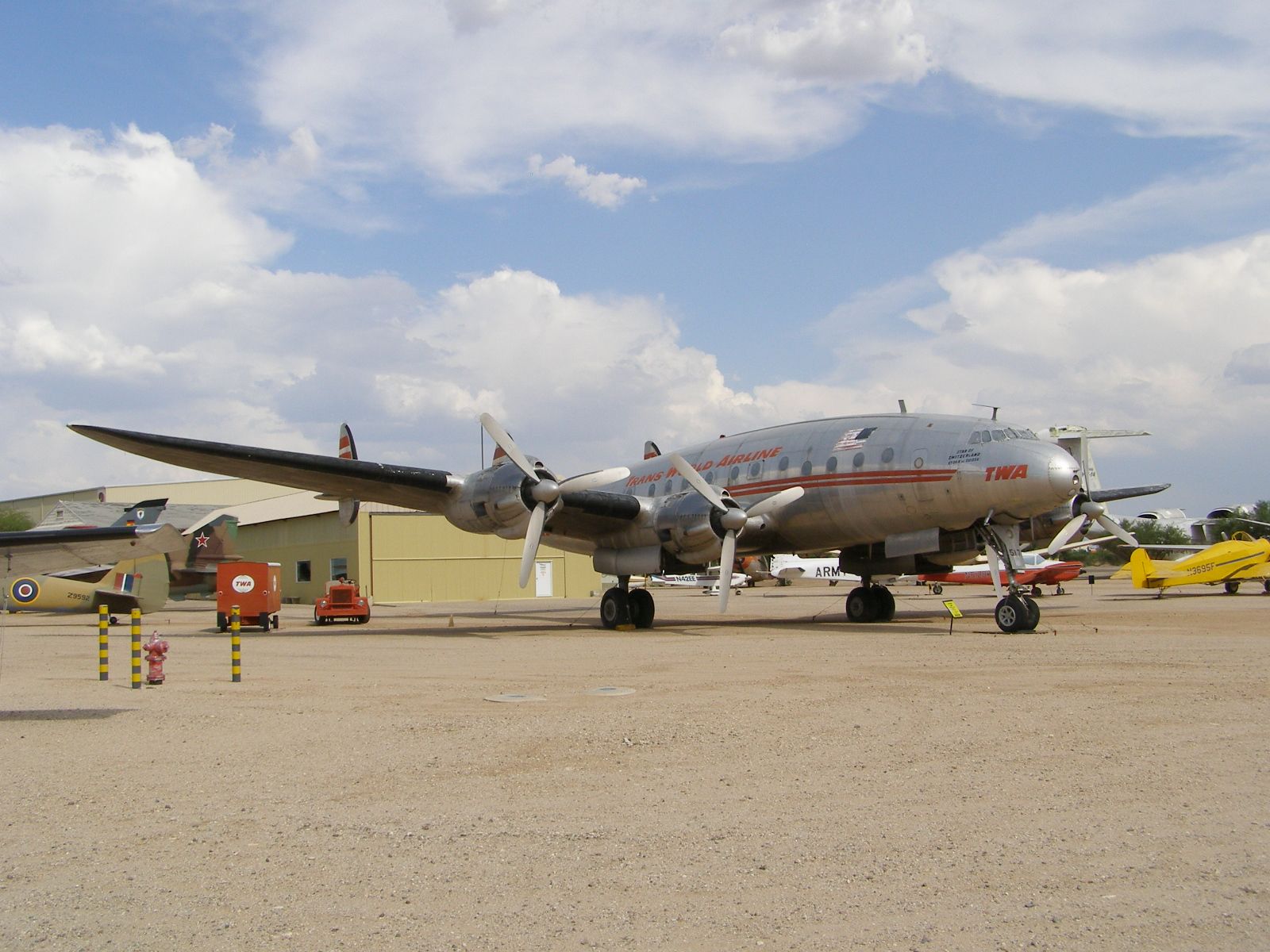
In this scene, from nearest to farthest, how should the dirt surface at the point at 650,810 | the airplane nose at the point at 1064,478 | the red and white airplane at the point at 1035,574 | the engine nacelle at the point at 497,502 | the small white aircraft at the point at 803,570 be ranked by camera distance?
the dirt surface at the point at 650,810
the airplane nose at the point at 1064,478
the engine nacelle at the point at 497,502
the red and white airplane at the point at 1035,574
the small white aircraft at the point at 803,570

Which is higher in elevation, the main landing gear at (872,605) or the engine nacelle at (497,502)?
the engine nacelle at (497,502)

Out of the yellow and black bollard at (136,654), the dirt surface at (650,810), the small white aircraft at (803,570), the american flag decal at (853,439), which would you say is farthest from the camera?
the small white aircraft at (803,570)

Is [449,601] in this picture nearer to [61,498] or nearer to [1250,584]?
[1250,584]

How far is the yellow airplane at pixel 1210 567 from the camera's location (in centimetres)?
3928

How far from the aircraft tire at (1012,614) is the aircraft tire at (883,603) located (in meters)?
5.43

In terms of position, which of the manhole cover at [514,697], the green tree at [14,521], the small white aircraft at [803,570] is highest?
the green tree at [14,521]

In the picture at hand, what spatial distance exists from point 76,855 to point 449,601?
4643 cm

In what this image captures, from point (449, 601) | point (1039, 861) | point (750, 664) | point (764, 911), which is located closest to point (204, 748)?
point (764, 911)

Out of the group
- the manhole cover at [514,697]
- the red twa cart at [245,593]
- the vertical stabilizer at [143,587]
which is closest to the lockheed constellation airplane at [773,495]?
the red twa cart at [245,593]

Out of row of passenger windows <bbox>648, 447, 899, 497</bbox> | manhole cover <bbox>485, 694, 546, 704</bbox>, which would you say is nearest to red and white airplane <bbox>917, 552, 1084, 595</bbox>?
row of passenger windows <bbox>648, 447, 899, 497</bbox>

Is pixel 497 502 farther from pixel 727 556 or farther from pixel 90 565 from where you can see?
pixel 90 565

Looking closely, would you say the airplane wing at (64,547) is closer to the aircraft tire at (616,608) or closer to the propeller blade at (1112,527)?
the aircraft tire at (616,608)

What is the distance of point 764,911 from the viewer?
5.04 m

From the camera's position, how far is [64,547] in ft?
43.0
